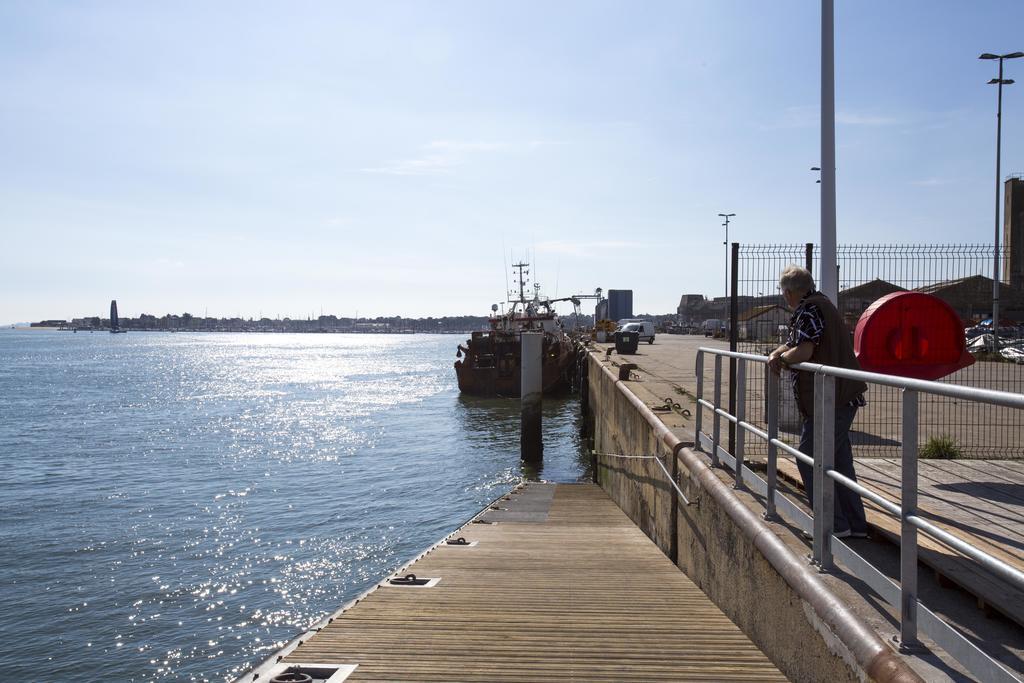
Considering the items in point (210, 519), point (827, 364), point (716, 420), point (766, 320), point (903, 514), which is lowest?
point (210, 519)

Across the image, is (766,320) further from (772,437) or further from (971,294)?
(772,437)

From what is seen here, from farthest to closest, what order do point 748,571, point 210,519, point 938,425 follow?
1. point 210,519
2. point 938,425
3. point 748,571

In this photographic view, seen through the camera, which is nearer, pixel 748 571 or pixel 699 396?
pixel 748 571

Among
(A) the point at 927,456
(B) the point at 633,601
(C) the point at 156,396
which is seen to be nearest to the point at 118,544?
(B) the point at 633,601

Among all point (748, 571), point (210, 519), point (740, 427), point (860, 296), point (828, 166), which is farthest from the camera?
point (210, 519)

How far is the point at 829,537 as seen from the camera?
3.77m

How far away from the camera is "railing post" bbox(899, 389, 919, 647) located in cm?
274

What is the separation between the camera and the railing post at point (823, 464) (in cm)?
364

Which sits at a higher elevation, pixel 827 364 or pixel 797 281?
pixel 797 281

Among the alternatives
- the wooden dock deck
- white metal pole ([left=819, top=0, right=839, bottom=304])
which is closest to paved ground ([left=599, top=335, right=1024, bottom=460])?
white metal pole ([left=819, top=0, right=839, bottom=304])

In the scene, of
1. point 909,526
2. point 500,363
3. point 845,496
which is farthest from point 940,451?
point 500,363

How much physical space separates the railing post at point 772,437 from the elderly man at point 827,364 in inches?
4.3

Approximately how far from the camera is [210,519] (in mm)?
14430

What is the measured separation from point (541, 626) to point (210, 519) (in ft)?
37.2
